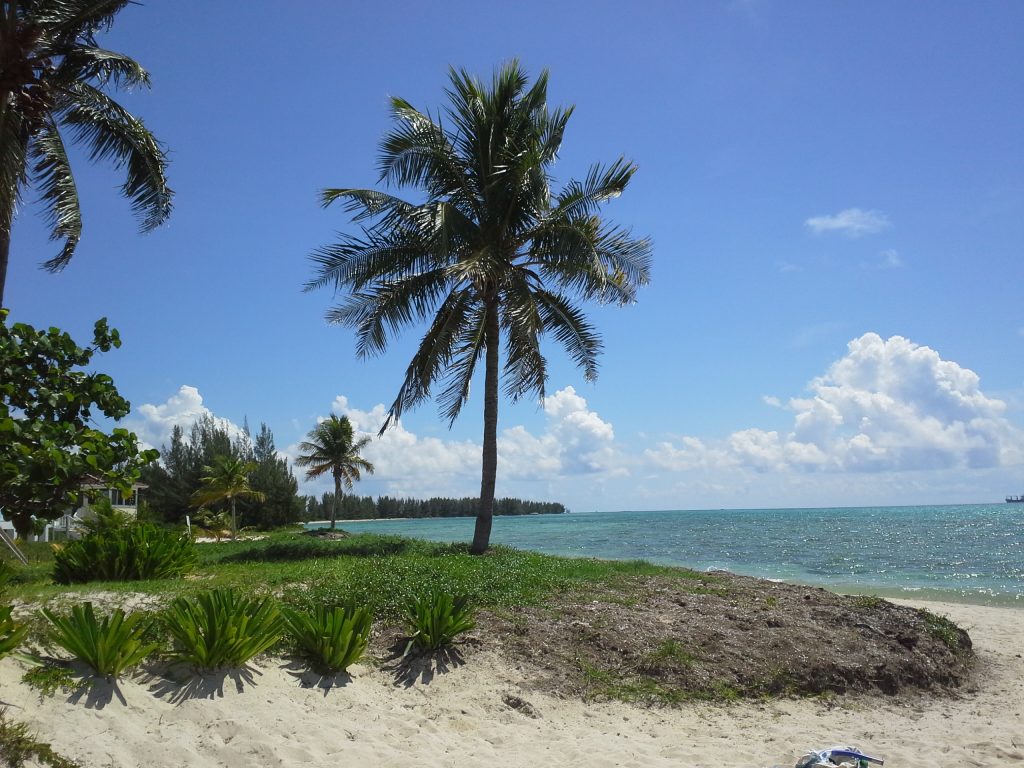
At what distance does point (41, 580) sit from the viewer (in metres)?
11.5

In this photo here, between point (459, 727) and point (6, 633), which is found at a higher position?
point (6, 633)

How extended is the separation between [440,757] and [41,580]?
8718 millimetres

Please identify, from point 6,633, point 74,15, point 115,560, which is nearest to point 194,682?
point 6,633

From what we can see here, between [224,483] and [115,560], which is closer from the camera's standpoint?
[115,560]

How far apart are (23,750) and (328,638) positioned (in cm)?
277

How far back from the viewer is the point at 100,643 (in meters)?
5.97

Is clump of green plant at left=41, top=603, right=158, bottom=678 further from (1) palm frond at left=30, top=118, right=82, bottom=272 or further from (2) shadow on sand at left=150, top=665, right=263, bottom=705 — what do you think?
(1) palm frond at left=30, top=118, right=82, bottom=272

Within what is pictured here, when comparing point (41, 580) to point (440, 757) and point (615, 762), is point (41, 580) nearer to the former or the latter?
point (440, 757)

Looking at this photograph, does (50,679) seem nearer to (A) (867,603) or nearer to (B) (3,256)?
(B) (3,256)

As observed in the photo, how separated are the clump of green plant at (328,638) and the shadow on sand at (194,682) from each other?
2.26 feet

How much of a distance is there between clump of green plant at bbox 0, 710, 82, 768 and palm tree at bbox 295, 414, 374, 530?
42377 mm

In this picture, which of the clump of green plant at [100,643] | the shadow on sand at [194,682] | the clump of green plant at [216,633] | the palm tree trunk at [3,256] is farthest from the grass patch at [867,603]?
the palm tree trunk at [3,256]

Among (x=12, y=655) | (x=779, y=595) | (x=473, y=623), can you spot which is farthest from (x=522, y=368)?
(x=12, y=655)

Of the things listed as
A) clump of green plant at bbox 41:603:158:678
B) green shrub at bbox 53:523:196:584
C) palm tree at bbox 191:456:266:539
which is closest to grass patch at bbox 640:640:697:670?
clump of green plant at bbox 41:603:158:678
